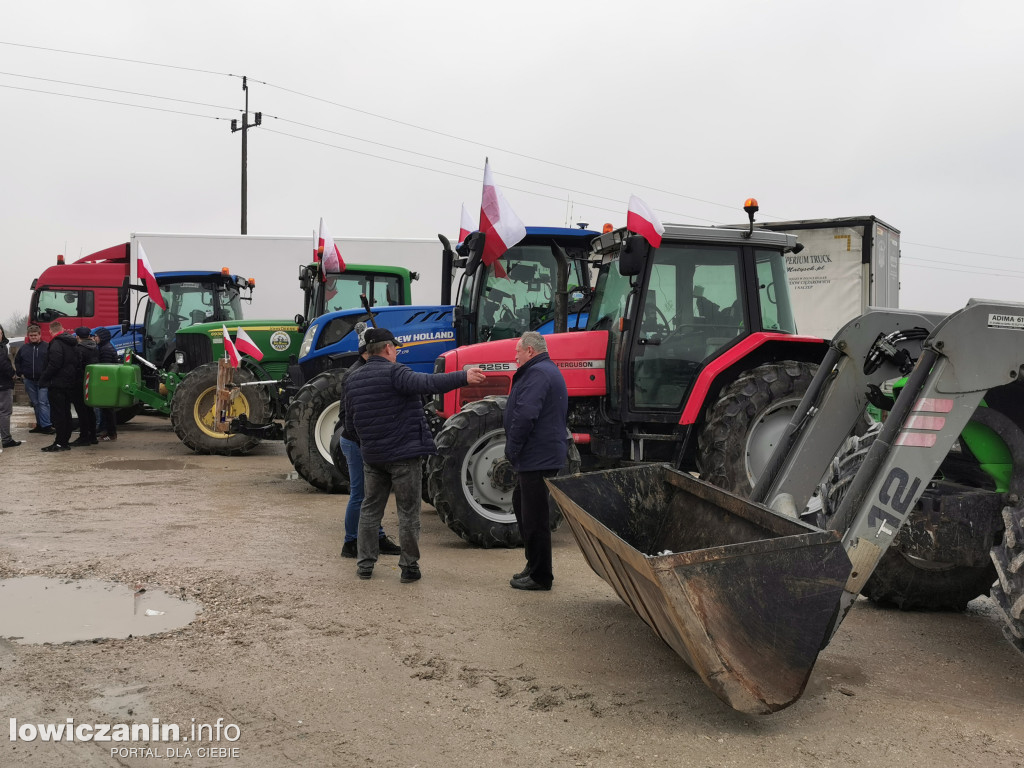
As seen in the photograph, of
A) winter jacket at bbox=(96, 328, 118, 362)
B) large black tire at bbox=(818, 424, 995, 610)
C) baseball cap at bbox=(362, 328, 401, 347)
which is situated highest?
baseball cap at bbox=(362, 328, 401, 347)

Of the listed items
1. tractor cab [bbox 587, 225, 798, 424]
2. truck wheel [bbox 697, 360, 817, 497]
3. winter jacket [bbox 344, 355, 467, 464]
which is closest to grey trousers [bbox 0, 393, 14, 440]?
winter jacket [bbox 344, 355, 467, 464]

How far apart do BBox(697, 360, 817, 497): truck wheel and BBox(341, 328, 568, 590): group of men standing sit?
5.05ft

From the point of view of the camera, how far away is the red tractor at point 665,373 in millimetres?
7293

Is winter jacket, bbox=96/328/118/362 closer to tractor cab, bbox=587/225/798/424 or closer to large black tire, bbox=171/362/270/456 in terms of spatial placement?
large black tire, bbox=171/362/270/456

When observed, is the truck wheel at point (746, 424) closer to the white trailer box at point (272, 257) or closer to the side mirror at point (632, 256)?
the side mirror at point (632, 256)

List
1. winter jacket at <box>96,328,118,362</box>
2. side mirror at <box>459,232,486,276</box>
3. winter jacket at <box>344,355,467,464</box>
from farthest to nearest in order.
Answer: winter jacket at <box>96,328,118,362</box> → side mirror at <box>459,232,486,276</box> → winter jacket at <box>344,355,467,464</box>

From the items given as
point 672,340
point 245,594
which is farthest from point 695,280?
point 245,594

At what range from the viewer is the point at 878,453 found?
439 cm

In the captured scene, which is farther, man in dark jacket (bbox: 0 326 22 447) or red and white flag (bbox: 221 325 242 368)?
man in dark jacket (bbox: 0 326 22 447)

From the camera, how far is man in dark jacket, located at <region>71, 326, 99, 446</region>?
46.8 ft

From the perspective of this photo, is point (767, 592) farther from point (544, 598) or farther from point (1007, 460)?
point (544, 598)

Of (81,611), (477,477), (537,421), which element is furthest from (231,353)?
(537,421)

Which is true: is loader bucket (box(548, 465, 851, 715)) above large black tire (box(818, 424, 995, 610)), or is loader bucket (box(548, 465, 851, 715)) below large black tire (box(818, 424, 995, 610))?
above

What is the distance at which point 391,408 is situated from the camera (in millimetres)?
6383
